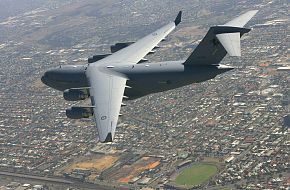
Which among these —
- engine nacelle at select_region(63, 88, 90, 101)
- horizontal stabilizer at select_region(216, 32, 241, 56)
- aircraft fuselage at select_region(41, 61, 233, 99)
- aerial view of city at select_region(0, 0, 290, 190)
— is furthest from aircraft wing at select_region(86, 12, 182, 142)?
aerial view of city at select_region(0, 0, 290, 190)

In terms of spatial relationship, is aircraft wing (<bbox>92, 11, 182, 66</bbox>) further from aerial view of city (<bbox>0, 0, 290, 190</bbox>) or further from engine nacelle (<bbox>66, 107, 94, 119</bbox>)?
engine nacelle (<bbox>66, 107, 94, 119</bbox>)

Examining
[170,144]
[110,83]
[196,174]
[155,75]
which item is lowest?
[196,174]

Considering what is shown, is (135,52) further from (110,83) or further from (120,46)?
(110,83)

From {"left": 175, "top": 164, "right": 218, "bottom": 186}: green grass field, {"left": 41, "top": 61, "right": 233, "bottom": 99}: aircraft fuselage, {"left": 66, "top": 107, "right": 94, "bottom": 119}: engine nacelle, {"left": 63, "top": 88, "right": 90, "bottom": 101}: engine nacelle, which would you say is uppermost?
{"left": 41, "top": 61, "right": 233, "bottom": 99}: aircraft fuselage

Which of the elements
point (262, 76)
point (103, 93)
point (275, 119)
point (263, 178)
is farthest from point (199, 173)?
point (262, 76)

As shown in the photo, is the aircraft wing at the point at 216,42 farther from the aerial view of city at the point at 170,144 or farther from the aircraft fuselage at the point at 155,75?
the aerial view of city at the point at 170,144

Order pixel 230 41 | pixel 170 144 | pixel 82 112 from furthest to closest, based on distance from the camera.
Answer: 1. pixel 170 144
2. pixel 230 41
3. pixel 82 112

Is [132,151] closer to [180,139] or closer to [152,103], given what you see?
[180,139]

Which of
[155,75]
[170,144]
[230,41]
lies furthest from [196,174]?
[230,41]
